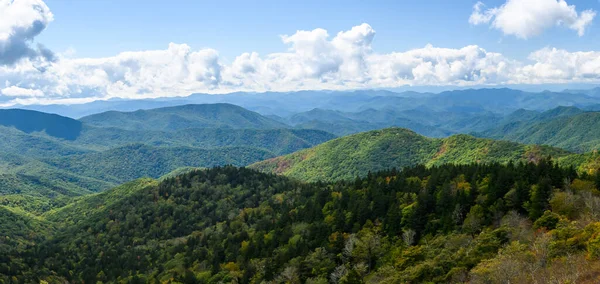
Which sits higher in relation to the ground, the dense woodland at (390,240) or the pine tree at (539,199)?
the pine tree at (539,199)

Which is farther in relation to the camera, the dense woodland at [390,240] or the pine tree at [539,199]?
the pine tree at [539,199]

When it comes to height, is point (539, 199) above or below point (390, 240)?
above

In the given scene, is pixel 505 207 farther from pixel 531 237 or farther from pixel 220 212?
pixel 220 212

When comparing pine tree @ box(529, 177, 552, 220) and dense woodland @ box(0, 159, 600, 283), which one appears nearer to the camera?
dense woodland @ box(0, 159, 600, 283)

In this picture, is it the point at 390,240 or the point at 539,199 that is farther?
the point at 390,240

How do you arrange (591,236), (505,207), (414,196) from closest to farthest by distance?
(591,236) → (505,207) → (414,196)

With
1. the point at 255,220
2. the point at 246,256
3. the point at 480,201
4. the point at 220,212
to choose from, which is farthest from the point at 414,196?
the point at 220,212

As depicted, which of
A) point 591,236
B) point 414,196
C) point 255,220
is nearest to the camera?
point 591,236

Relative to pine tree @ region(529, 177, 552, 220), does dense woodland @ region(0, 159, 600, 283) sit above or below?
below
